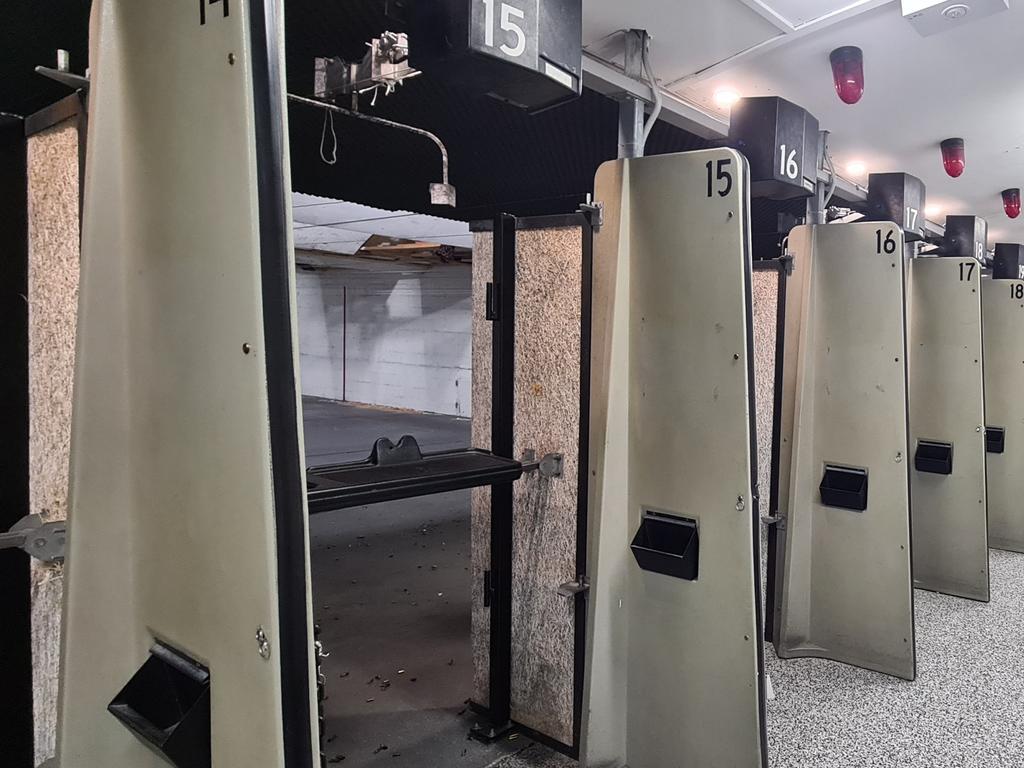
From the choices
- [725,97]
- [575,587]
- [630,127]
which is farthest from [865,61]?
[575,587]

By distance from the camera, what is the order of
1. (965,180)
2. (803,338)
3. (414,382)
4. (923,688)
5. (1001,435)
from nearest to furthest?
(923,688)
(803,338)
(965,180)
(1001,435)
(414,382)

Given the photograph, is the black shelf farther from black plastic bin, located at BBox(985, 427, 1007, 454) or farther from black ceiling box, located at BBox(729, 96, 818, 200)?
black plastic bin, located at BBox(985, 427, 1007, 454)

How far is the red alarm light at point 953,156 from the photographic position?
2680 mm

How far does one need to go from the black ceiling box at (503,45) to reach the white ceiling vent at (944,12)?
28.9 inches

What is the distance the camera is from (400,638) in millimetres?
2902

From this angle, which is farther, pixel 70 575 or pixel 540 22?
pixel 540 22

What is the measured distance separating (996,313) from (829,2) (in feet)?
11.5

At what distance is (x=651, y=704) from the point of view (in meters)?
1.63

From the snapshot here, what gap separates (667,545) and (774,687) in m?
1.21

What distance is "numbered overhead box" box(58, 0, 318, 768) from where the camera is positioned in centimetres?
57

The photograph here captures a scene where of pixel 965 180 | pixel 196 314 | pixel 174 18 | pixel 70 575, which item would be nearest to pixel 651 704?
pixel 70 575

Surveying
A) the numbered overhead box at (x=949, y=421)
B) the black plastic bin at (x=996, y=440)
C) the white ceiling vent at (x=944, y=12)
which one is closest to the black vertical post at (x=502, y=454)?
the white ceiling vent at (x=944, y=12)

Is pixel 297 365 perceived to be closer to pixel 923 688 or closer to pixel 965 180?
pixel 923 688

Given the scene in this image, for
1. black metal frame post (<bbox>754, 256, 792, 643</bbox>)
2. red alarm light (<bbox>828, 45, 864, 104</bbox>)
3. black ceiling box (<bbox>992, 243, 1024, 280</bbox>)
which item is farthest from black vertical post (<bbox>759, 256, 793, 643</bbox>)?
black ceiling box (<bbox>992, 243, 1024, 280</bbox>)
